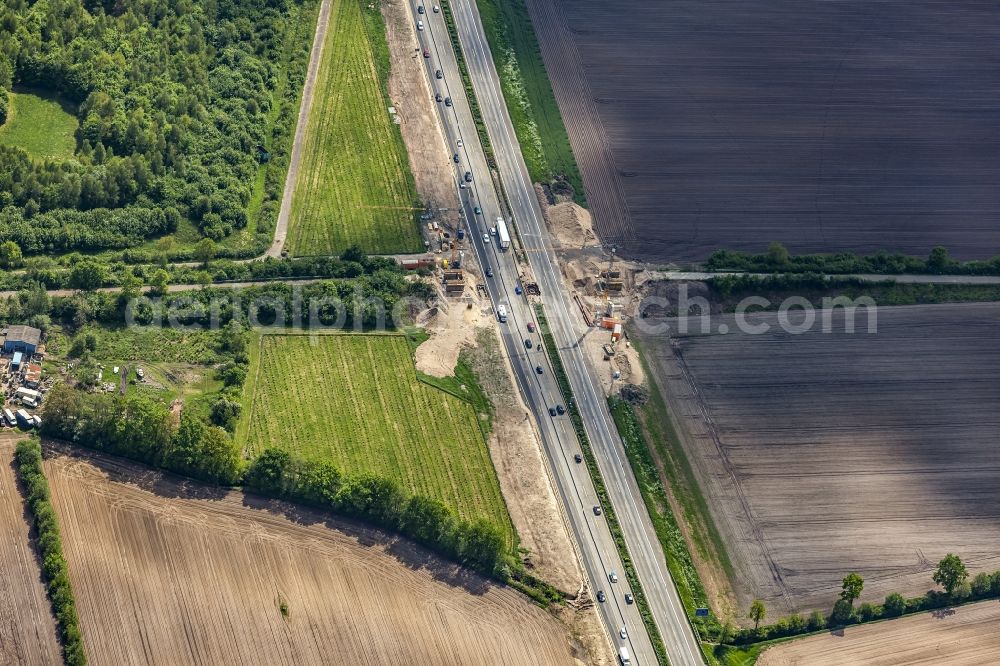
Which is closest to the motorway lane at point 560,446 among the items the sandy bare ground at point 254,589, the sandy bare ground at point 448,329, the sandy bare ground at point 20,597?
the sandy bare ground at point 448,329

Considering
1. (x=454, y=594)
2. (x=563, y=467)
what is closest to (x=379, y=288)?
(x=563, y=467)

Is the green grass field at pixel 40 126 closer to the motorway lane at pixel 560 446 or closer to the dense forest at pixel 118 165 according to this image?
the dense forest at pixel 118 165

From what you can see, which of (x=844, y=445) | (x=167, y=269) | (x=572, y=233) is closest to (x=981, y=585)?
(x=844, y=445)

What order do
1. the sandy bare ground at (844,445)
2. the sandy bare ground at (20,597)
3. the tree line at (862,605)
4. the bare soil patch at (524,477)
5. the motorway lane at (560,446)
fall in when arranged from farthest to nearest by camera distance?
1. the sandy bare ground at (844,445)
2. the bare soil patch at (524,477)
3. the motorway lane at (560,446)
4. the tree line at (862,605)
5. the sandy bare ground at (20,597)

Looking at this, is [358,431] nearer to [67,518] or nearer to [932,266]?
[67,518]

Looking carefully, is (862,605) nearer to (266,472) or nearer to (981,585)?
(981,585)

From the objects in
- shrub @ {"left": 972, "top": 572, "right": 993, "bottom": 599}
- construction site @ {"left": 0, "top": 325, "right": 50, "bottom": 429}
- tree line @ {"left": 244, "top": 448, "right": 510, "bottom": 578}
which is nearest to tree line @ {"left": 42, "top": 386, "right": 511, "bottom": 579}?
tree line @ {"left": 244, "top": 448, "right": 510, "bottom": 578}
